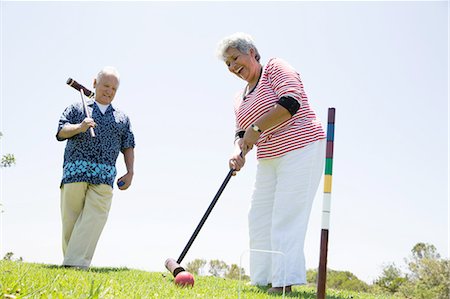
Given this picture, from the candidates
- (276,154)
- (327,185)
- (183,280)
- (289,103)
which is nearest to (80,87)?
(276,154)

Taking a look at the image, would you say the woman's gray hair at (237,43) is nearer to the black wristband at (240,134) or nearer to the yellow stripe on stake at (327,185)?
the black wristband at (240,134)

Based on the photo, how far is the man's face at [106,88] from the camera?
4441mm

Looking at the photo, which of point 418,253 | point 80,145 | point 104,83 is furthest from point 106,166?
point 418,253

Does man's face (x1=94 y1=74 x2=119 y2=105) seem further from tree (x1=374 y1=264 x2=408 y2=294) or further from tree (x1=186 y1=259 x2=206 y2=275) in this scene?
tree (x1=374 y1=264 x2=408 y2=294)

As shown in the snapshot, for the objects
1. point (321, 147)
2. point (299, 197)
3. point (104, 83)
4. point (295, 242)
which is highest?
point (104, 83)

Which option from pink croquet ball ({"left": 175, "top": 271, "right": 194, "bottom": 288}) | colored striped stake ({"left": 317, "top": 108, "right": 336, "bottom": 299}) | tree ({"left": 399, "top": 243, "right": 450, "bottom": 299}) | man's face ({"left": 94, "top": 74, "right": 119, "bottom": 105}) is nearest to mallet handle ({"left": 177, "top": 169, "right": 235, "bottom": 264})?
pink croquet ball ({"left": 175, "top": 271, "right": 194, "bottom": 288})

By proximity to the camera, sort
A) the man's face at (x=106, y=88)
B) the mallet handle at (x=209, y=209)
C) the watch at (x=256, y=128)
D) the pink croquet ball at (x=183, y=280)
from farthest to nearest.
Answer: the man's face at (x=106, y=88), the mallet handle at (x=209, y=209), the watch at (x=256, y=128), the pink croquet ball at (x=183, y=280)

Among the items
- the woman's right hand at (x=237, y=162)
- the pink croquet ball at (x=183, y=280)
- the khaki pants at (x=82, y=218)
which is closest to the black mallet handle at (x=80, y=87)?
the khaki pants at (x=82, y=218)

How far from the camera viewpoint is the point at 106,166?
4.44m

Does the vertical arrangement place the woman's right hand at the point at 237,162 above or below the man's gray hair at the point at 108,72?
below

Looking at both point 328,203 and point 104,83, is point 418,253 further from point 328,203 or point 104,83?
point 328,203

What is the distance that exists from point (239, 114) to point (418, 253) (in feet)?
36.9

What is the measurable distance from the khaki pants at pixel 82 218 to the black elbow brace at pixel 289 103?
1953 millimetres

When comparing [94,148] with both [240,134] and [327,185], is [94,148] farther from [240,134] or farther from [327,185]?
[327,185]
